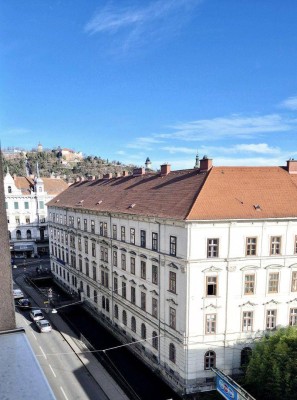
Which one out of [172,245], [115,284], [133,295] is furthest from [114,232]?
[172,245]

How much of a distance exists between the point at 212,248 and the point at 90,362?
14.9 m

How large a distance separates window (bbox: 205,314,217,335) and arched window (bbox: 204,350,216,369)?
1.62m

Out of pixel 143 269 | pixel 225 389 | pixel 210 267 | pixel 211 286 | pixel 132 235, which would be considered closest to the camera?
pixel 225 389

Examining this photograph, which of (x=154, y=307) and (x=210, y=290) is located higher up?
(x=210, y=290)

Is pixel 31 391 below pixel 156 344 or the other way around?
the other way around

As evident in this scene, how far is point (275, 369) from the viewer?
19891 millimetres

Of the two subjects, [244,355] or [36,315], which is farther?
[36,315]

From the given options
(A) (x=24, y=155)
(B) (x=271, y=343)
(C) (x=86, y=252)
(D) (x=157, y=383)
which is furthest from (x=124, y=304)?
(A) (x=24, y=155)

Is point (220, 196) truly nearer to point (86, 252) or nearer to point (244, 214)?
point (244, 214)

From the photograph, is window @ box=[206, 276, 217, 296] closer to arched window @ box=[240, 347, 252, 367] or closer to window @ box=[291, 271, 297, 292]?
arched window @ box=[240, 347, 252, 367]

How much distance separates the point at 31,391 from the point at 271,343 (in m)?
22.3

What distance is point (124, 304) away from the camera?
32.4m

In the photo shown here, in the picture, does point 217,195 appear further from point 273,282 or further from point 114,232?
point 114,232

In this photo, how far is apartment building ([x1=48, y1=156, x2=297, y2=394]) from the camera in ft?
78.5
